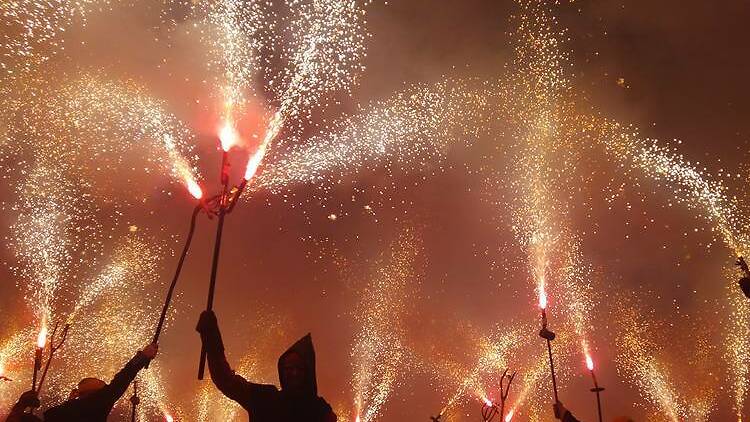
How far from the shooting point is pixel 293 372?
3.31 m

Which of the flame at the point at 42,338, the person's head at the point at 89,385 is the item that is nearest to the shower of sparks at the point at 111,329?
the flame at the point at 42,338

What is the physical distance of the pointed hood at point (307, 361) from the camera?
3.29 m

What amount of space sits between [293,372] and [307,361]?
0.40 feet

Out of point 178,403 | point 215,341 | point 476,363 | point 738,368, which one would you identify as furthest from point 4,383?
point 738,368

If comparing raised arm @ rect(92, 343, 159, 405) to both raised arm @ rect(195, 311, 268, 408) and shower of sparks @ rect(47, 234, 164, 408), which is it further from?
shower of sparks @ rect(47, 234, 164, 408)

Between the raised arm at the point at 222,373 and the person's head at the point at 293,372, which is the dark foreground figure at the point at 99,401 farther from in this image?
the person's head at the point at 293,372

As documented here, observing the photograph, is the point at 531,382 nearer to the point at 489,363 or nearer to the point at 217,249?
the point at 489,363

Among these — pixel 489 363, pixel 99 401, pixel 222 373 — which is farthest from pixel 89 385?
pixel 489 363

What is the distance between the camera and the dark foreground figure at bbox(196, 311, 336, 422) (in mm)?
3049

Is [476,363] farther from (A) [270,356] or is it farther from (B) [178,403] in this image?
(B) [178,403]

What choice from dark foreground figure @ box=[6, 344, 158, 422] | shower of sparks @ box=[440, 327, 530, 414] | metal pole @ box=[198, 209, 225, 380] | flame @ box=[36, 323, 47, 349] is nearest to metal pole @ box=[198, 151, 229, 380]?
metal pole @ box=[198, 209, 225, 380]

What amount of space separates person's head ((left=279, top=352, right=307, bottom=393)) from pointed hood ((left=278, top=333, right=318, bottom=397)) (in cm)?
1

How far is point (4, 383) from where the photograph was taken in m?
29.3

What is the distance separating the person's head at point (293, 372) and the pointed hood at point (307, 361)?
0.01 meters
